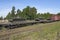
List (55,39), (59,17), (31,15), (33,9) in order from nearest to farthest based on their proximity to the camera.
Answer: (55,39)
(59,17)
(31,15)
(33,9)

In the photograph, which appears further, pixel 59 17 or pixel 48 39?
pixel 59 17

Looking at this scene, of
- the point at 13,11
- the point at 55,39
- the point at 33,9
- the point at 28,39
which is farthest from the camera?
the point at 13,11

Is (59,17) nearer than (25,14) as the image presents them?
Yes

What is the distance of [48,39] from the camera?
510 inches

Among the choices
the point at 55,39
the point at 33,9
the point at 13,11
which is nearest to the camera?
the point at 55,39

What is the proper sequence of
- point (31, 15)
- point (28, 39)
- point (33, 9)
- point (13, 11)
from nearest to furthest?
point (28, 39) < point (31, 15) < point (33, 9) < point (13, 11)

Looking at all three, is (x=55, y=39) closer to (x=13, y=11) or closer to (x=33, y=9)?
(x=33, y=9)

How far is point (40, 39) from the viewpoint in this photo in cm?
1323

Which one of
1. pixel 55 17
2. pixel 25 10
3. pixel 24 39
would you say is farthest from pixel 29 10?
→ pixel 24 39

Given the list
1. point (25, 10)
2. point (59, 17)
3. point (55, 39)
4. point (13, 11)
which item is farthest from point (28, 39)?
point (13, 11)

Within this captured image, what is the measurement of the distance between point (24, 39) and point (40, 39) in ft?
5.53

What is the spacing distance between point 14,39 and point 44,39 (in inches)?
110

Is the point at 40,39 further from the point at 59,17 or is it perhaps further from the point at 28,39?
the point at 59,17

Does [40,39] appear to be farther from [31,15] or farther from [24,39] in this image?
[31,15]
